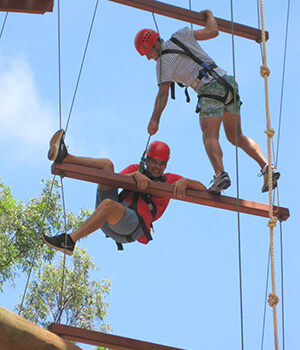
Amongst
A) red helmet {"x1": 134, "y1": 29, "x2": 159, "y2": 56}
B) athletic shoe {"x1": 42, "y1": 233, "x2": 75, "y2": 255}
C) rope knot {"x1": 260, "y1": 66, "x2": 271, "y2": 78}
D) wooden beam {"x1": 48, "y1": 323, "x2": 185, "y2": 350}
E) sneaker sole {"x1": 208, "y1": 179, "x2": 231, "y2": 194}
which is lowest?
wooden beam {"x1": 48, "y1": 323, "x2": 185, "y2": 350}

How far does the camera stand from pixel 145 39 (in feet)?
20.6

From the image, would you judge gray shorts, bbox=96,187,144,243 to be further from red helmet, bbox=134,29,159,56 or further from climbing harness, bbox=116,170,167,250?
red helmet, bbox=134,29,159,56

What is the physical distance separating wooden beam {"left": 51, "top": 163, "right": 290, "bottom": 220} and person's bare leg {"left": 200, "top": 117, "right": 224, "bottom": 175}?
203 millimetres

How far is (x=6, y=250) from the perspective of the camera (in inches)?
456

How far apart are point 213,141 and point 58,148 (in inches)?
45.6

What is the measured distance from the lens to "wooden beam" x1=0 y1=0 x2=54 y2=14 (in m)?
5.73

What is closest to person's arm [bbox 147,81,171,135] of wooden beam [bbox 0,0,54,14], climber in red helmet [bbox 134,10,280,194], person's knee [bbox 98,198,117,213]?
climber in red helmet [bbox 134,10,280,194]

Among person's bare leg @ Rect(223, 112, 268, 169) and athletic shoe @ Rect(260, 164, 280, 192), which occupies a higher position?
person's bare leg @ Rect(223, 112, 268, 169)

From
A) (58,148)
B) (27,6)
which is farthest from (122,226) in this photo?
(27,6)

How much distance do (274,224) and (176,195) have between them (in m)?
0.84

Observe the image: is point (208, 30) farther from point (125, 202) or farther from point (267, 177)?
point (125, 202)

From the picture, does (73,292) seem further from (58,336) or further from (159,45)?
(58,336)

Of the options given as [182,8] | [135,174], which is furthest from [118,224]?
[182,8]

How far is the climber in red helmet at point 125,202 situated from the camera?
560 centimetres
